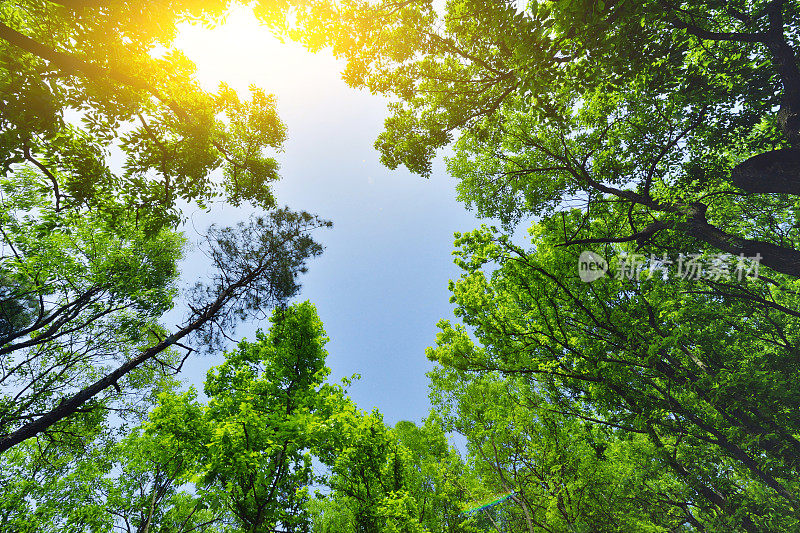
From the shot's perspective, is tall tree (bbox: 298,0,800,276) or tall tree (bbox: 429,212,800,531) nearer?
tall tree (bbox: 298,0,800,276)

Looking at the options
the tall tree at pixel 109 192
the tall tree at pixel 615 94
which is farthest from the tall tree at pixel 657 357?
the tall tree at pixel 109 192

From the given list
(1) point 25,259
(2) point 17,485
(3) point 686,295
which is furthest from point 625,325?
(2) point 17,485

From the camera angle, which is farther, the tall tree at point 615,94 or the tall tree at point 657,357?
the tall tree at point 657,357

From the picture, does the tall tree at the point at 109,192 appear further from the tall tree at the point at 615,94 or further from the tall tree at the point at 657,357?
the tall tree at the point at 657,357

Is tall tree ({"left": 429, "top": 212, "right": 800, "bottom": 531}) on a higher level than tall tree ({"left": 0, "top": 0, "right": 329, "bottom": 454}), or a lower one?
lower

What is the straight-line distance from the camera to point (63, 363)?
9062mm

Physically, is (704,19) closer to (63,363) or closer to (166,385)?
(63,363)

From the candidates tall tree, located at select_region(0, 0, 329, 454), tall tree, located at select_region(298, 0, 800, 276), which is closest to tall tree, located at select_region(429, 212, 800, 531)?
tall tree, located at select_region(298, 0, 800, 276)

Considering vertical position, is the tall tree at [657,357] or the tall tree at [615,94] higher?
the tall tree at [615,94]

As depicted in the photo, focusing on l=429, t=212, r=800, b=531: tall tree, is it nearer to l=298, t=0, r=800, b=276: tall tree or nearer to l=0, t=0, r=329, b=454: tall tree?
l=298, t=0, r=800, b=276: tall tree

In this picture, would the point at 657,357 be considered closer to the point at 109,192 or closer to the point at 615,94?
the point at 615,94

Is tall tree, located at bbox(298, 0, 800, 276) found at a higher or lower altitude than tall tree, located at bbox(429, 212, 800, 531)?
higher

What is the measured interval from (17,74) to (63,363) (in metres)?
9.93

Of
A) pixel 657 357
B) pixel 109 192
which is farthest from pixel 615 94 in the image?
pixel 109 192
